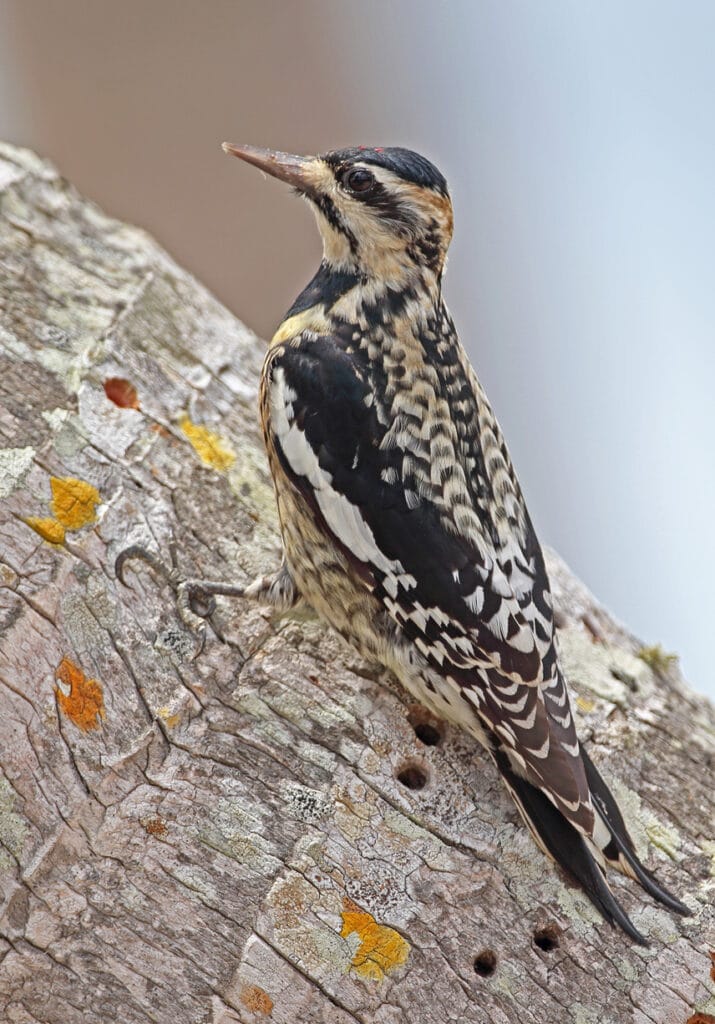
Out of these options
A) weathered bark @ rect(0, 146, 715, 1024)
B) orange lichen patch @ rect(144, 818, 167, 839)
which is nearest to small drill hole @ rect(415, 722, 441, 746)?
weathered bark @ rect(0, 146, 715, 1024)

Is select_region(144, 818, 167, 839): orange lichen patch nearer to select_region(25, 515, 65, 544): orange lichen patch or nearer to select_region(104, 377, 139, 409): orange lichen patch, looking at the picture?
select_region(25, 515, 65, 544): orange lichen patch

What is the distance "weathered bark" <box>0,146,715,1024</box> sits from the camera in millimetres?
2219

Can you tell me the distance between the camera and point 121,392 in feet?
9.02

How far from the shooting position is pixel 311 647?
2.60 meters

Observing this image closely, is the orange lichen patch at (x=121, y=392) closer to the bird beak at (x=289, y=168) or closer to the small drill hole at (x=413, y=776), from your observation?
the bird beak at (x=289, y=168)

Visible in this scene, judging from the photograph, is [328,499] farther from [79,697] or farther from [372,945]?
[372,945]

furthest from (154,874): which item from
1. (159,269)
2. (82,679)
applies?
(159,269)

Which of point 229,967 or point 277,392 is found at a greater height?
point 277,392

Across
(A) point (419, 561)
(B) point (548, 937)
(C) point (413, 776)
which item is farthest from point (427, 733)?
(B) point (548, 937)

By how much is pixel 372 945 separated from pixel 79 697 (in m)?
0.78

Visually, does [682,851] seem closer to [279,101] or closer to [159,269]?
[159,269]

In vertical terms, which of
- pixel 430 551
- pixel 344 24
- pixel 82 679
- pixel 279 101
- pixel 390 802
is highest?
pixel 344 24

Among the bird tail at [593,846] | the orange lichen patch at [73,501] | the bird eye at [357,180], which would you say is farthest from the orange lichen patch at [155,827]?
the bird eye at [357,180]

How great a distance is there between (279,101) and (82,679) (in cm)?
337
